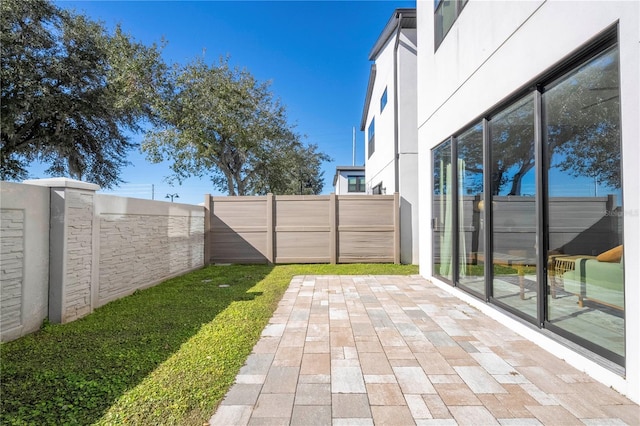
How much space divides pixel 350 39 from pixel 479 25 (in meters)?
8.44

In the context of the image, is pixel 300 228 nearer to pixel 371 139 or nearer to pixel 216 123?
pixel 216 123

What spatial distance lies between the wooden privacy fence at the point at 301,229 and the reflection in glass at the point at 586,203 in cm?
541

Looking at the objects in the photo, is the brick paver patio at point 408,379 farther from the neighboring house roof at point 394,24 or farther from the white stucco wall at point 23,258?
the neighboring house roof at point 394,24

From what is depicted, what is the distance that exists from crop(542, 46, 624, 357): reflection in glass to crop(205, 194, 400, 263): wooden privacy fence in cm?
Result: 541

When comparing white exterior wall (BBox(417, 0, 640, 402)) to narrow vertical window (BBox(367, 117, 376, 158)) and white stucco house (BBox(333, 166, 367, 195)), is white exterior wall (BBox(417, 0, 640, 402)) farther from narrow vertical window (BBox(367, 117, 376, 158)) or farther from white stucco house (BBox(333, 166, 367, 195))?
white stucco house (BBox(333, 166, 367, 195))

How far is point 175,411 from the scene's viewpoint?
1870 millimetres

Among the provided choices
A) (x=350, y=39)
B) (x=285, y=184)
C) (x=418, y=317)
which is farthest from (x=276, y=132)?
(x=418, y=317)

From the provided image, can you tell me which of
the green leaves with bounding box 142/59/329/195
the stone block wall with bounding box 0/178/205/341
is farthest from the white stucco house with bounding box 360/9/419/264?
the stone block wall with bounding box 0/178/205/341

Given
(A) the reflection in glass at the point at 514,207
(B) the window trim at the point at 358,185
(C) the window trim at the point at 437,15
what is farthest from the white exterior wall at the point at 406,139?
(B) the window trim at the point at 358,185

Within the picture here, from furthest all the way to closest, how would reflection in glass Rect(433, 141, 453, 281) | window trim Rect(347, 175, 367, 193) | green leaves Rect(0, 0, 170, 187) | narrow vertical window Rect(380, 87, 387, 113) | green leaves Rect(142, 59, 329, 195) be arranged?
window trim Rect(347, 175, 367, 193) < green leaves Rect(142, 59, 329, 195) < narrow vertical window Rect(380, 87, 387, 113) < green leaves Rect(0, 0, 170, 187) < reflection in glass Rect(433, 141, 453, 281)

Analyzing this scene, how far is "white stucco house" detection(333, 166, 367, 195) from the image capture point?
22.4m

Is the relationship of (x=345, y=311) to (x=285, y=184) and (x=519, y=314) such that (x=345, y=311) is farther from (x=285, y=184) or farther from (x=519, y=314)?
(x=285, y=184)

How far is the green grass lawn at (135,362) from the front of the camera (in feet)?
6.23

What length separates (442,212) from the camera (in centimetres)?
546
